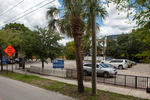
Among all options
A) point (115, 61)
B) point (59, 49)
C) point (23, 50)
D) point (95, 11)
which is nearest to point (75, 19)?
point (95, 11)

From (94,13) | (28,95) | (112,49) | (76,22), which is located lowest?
(28,95)

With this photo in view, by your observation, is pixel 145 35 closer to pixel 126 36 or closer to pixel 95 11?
pixel 95 11

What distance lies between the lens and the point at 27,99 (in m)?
6.44

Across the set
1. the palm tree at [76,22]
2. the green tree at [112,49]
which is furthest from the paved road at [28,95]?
the green tree at [112,49]

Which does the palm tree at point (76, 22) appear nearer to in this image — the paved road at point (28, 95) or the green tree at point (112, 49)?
the paved road at point (28, 95)

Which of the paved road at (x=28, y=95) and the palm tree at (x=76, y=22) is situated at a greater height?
the palm tree at (x=76, y=22)

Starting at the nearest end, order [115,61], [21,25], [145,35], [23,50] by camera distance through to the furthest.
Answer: [145,35], [23,50], [115,61], [21,25]

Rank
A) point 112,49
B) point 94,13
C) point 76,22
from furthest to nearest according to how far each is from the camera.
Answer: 1. point 112,49
2. point 76,22
3. point 94,13

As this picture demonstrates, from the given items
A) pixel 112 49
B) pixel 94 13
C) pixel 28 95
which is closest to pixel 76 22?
pixel 94 13

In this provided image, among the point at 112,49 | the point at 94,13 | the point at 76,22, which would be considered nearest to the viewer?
the point at 94,13

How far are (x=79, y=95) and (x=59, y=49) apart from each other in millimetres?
9090

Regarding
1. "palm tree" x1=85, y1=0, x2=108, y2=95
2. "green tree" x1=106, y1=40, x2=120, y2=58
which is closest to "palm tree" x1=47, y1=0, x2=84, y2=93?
"palm tree" x1=85, y1=0, x2=108, y2=95

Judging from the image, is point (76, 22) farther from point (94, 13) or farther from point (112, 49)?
point (112, 49)

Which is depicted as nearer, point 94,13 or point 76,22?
point 94,13
